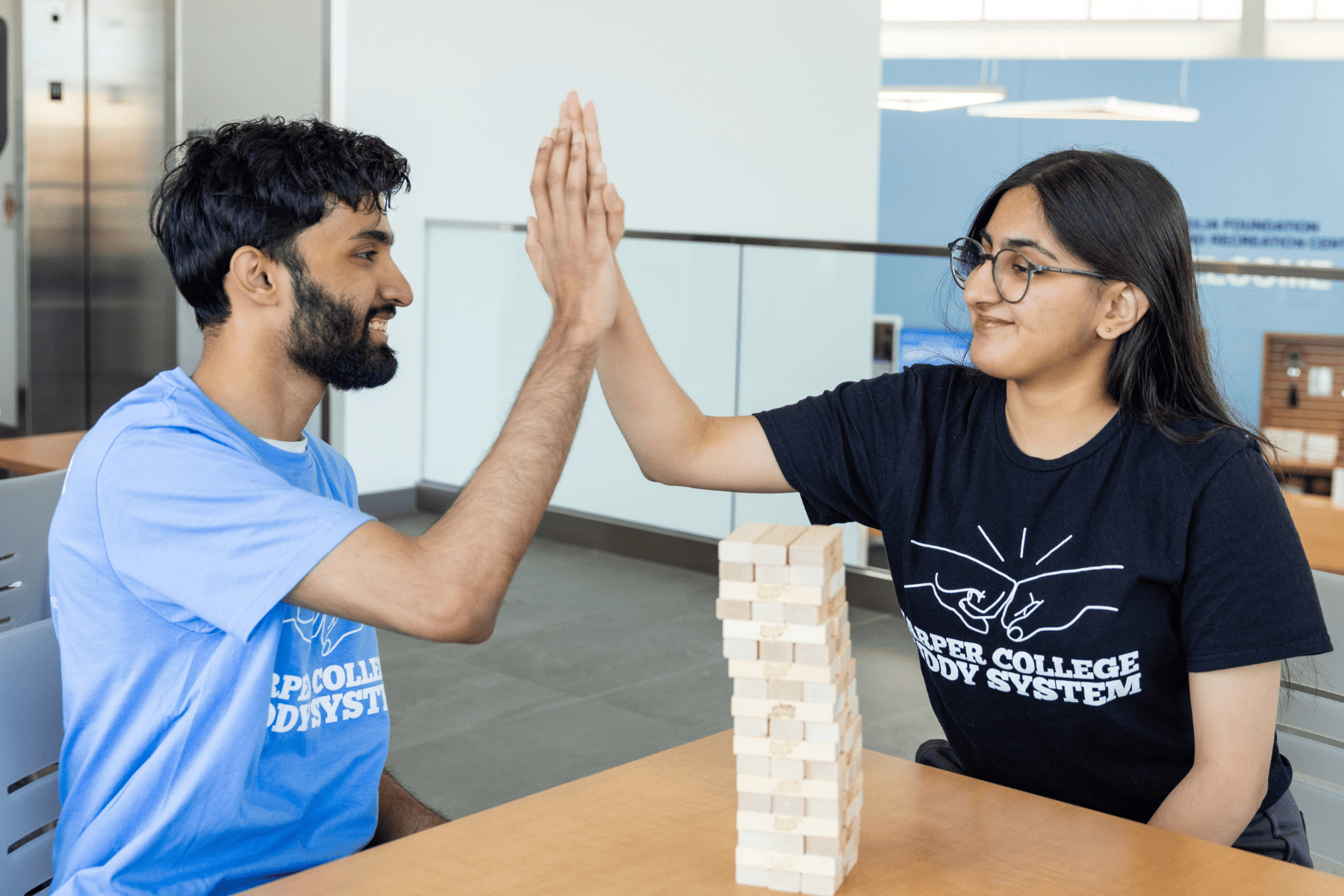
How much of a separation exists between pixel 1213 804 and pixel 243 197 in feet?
4.09

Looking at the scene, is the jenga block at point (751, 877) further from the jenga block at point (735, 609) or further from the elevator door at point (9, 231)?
the elevator door at point (9, 231)

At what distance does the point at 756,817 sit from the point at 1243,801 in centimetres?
60

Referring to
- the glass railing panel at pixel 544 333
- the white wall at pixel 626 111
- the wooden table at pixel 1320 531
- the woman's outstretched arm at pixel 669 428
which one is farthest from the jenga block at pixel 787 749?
the white wall at pixel 626 111

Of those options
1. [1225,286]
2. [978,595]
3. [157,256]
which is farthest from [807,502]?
[157,256]

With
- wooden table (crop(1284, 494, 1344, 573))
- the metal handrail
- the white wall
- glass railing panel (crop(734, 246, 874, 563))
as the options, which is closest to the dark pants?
wooden table (crop(1284, 494, 1344, 573))

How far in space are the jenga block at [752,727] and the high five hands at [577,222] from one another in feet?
1.77

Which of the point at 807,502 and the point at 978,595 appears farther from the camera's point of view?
the point at 807,502

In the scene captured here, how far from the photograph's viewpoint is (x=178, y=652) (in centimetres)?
123

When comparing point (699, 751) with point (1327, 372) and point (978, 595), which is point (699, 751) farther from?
point (1327, 372)

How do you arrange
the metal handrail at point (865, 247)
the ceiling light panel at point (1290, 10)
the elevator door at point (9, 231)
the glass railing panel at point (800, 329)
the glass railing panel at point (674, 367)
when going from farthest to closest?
1. the ceiling light panel at point (1290, 10)
2. the glass railing panel at point (674, 367)
3. the glass railing panel at point (800, 329)
4. the elevator door at point (9, 231)
5. the metal handrail at point (865, 247)

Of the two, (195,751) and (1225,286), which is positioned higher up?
(1225,286)

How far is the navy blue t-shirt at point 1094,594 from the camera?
52.7 inches

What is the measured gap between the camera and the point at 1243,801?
1323 millimetres

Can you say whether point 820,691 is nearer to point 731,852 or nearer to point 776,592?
point 776,592
